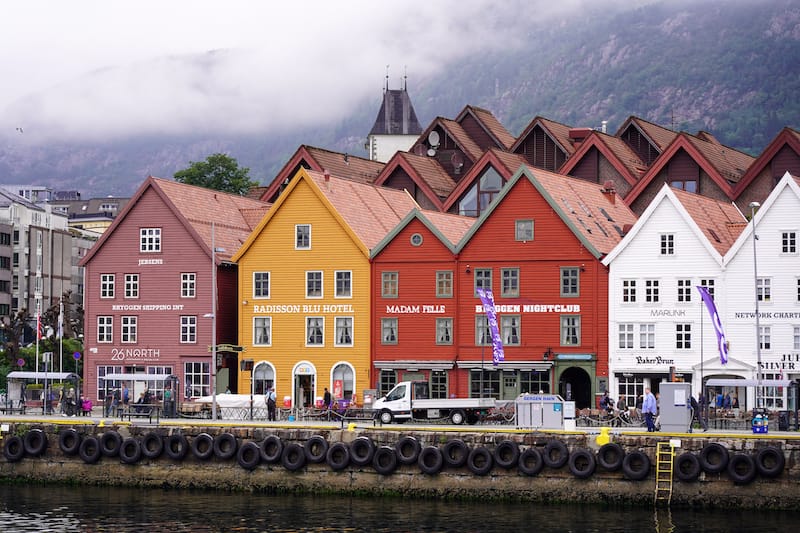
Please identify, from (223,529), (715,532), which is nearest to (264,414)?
(223,529)

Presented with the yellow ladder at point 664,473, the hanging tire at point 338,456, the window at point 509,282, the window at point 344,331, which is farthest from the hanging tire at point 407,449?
the window at point 344,331

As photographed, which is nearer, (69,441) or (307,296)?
(69,441)

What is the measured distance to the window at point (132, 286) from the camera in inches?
3514

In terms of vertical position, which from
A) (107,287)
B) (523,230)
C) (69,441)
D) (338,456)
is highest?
(523,230)

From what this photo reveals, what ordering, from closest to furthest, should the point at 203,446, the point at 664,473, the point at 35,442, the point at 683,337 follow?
1. the point at 664,473
2. the point at 203,446
3. the point at 35,442
4. the point at 683,337

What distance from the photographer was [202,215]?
3551 inches

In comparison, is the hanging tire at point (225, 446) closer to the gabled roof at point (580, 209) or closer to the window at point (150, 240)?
the gabled roof at point (580, 209)

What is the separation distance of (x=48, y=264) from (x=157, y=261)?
85.9 metres

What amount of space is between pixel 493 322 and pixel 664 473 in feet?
71.1

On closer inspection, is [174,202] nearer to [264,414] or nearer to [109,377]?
[109,377]

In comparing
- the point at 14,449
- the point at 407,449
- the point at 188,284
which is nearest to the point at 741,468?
the point at 407,449

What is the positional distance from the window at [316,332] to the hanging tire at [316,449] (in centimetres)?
2347

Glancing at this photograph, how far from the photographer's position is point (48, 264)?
17112cm

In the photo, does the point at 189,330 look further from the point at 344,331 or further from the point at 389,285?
the point at 389,285
